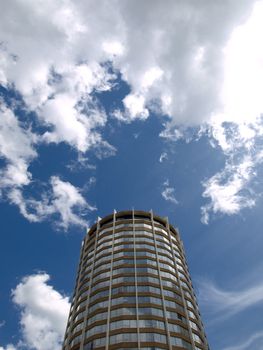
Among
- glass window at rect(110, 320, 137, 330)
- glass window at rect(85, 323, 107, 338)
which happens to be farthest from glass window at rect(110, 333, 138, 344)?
glass window at rect(85, 323, 107, 338)

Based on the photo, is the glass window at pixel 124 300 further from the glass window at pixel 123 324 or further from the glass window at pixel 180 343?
the glass window at pixel 180 343

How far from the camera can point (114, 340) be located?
58719 mm

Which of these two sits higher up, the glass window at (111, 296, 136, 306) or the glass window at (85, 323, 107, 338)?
the glass window at (111, 296, 136, 306)

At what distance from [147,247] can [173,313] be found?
19.7m

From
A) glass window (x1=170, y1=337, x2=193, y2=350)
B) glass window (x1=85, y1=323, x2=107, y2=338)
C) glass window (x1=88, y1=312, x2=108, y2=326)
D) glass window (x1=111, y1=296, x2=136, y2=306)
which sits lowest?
glass window (x1=170, y1=337, x2=193, y2=350)

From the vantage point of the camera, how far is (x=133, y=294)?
67.4 metres

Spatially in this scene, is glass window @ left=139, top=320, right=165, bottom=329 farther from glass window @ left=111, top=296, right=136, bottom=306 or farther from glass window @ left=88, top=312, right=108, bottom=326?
glass window @ left=88, top=312, right=108, bottom=326

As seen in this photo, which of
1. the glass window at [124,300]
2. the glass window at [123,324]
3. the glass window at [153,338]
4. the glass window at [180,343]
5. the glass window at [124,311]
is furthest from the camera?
the glass window at [124,300]

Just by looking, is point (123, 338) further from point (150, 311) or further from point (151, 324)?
point (150, 311)

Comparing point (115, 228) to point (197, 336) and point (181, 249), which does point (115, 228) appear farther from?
point (197, 336)

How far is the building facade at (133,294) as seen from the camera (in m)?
60.0

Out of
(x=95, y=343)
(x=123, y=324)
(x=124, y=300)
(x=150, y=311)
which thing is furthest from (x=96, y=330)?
(x=150, y=311)

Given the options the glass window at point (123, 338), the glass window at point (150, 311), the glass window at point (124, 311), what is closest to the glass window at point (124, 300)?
the glass window at point (124, 311)

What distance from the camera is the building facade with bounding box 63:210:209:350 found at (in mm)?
59969
